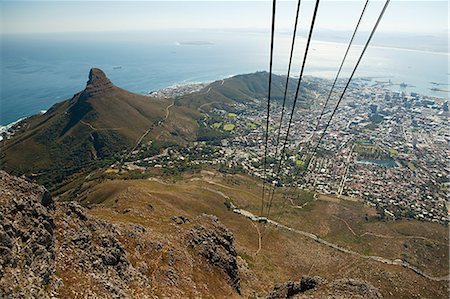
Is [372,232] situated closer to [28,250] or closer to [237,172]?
[237,172]

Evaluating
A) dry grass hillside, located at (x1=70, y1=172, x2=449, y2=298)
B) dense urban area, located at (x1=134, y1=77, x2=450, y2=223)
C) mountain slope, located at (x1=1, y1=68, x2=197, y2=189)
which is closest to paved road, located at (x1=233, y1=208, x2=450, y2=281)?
dry grass hillside, located at (x1=70, y1=172, x2=449, y2=298)

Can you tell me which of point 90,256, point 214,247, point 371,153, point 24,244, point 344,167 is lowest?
point 344,167

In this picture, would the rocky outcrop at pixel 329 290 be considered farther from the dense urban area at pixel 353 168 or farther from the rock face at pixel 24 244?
the dense urban area at pixel 353 168

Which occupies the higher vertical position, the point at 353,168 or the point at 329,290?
the point at 329,290

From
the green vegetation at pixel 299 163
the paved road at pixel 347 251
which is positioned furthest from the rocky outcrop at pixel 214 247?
the green vegetation at pixel 299 163

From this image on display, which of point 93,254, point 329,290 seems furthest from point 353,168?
point 93,254

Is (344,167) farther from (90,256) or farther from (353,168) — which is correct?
(90,256)

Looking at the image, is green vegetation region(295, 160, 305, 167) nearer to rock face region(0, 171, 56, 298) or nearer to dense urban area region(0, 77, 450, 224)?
dense urban area region(0, 77, 450, 224)

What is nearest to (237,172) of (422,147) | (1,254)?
(1,254)
